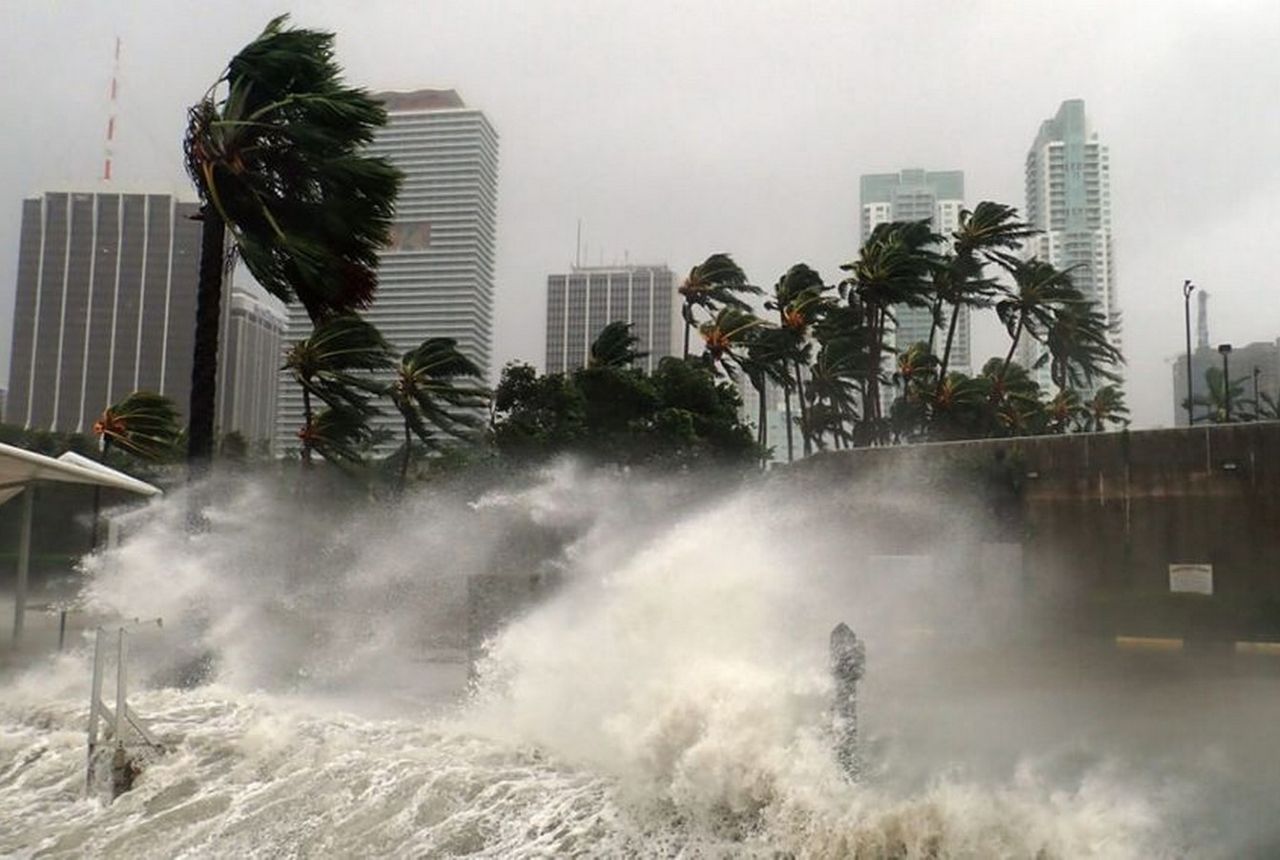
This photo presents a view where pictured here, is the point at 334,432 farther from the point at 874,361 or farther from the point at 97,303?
the point at 97,303

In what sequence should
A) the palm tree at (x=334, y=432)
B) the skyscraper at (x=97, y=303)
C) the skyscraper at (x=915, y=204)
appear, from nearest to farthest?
the palm tree at (x=334, y=432), the skyscraper at (x=97, y=303), the skyscraper at (x=915, y=204)

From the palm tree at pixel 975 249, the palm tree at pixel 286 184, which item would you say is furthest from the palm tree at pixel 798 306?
the palm tree at pixel 286 184

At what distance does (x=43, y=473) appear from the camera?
1273cm

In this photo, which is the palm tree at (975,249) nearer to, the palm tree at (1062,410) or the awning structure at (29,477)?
the palm tree at (1062,410)

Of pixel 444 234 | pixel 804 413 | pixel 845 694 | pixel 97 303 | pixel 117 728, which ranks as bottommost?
pixel 117 728

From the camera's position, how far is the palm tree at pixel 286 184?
12594 millimetres

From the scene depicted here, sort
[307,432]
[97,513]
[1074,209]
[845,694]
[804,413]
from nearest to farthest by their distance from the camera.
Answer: [845,694] < [97,513] < [307,432] < [804,413] < [1074,209]

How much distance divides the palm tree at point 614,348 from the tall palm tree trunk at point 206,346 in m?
26.0

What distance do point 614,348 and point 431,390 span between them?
381 inches

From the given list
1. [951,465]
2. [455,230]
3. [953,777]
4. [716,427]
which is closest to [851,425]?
[716,427]

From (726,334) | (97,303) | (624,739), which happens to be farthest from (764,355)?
(97,303)

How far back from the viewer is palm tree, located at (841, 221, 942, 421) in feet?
127

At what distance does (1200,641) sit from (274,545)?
1858 centimetres

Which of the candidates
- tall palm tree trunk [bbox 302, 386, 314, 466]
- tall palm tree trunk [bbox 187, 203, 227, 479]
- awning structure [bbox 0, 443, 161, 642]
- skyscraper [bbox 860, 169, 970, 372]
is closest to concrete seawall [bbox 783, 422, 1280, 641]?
tall palm tree trunk [bbox 302, 386, 314, 466]
